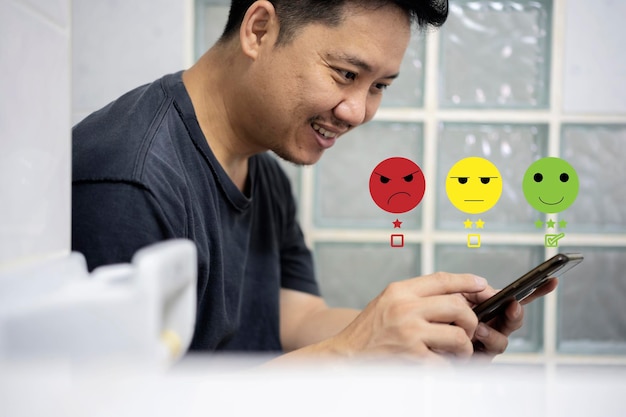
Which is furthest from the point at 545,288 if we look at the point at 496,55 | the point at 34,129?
the point at 34,129

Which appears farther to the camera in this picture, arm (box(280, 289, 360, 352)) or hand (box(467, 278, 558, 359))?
arm (box(280, 289, 360, 352))

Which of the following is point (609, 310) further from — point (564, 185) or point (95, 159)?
point (95, 159)

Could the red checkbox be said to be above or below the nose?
below

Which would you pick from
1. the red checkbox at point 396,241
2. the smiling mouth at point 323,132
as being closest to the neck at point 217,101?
the smiling mouth at point 323,132

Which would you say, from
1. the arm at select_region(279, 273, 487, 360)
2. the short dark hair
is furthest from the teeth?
the arm at select_region(279, 273, 487, 360)

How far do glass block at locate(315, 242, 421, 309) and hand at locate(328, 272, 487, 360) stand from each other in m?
0.13

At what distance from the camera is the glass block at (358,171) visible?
2.31ft

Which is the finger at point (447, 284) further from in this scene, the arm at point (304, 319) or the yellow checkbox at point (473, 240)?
the arm at point (304, 319)

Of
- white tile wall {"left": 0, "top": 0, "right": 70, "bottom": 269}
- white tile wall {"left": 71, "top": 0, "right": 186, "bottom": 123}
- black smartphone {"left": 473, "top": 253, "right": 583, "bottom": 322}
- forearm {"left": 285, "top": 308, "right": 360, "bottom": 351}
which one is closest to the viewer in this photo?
white tile wall {"left": 0, "top": 0, "right": 70, "bottom": 269}

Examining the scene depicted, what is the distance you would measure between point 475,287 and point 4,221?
408mm

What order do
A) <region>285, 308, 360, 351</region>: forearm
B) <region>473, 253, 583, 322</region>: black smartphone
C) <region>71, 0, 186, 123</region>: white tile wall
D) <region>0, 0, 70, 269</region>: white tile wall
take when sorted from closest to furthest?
<region>0, 0, 70, 269</region>: white tile wall
<region>473, 253, 583, 322</region>: black smartphone
<region>71, 0, 186, 123</region>: white tile wall
<region>285, 308, 360, 351</region>: forearm

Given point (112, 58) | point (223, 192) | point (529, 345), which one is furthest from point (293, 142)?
point (529, 345)

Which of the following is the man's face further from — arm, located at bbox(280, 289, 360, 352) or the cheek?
arm, located at bbox(280, 289, 360, 352)

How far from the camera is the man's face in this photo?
2.06 feet
